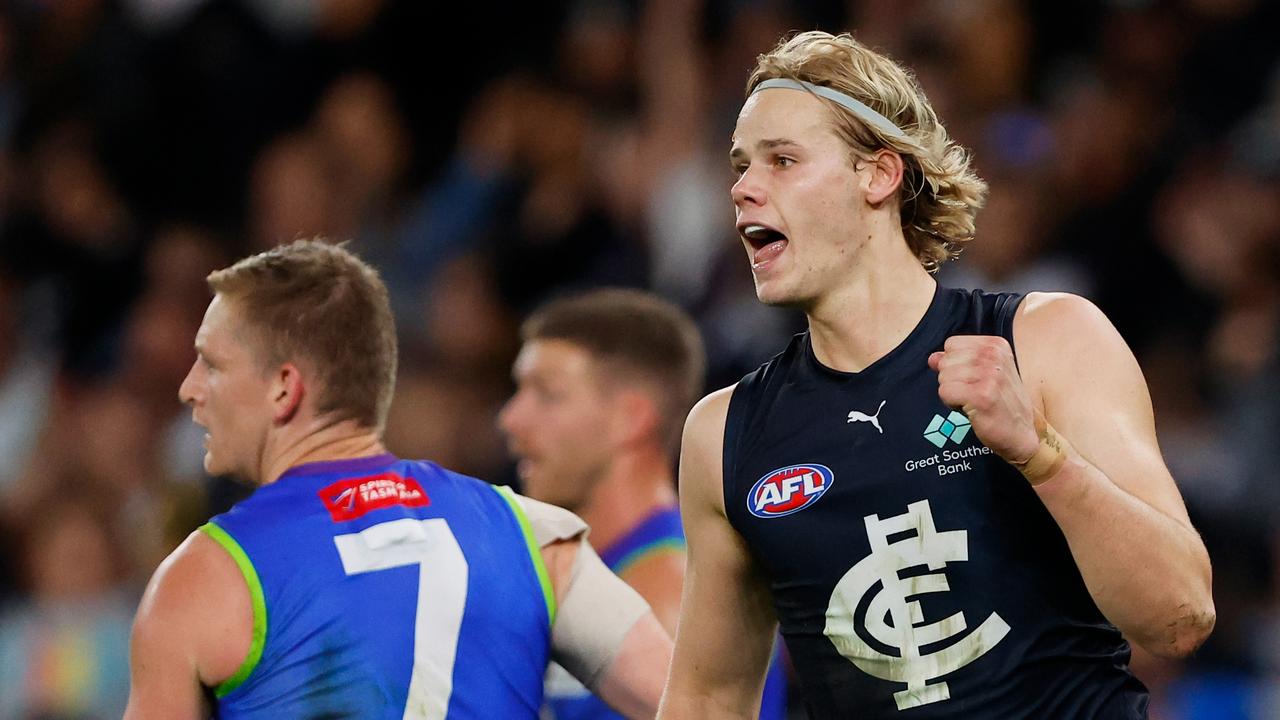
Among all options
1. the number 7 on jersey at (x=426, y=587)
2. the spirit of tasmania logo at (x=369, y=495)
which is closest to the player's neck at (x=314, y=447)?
the spirit of tasmania logo at (x=369, y=495)

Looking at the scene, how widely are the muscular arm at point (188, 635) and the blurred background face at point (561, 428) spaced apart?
224 centimetres

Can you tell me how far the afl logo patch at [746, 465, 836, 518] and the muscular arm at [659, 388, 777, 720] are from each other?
0.14 m

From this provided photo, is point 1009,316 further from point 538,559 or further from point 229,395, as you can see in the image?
point 229,395

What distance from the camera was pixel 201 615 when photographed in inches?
A: 135

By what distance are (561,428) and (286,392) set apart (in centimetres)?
195

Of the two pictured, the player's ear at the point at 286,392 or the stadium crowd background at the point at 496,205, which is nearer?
the player's ear at the point at 286,392

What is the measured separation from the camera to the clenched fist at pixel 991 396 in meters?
2.93

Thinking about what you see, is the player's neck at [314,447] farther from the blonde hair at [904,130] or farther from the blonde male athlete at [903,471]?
the blonde hair at [904,130]

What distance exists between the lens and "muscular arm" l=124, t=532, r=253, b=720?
3.40 m

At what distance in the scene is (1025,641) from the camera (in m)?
3.22

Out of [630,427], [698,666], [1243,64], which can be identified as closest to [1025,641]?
[698,666]

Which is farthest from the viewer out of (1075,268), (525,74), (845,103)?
(525,74)

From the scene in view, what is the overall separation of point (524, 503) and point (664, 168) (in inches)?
199

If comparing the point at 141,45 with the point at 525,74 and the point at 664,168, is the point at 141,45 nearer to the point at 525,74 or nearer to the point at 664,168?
the point at 525,74
